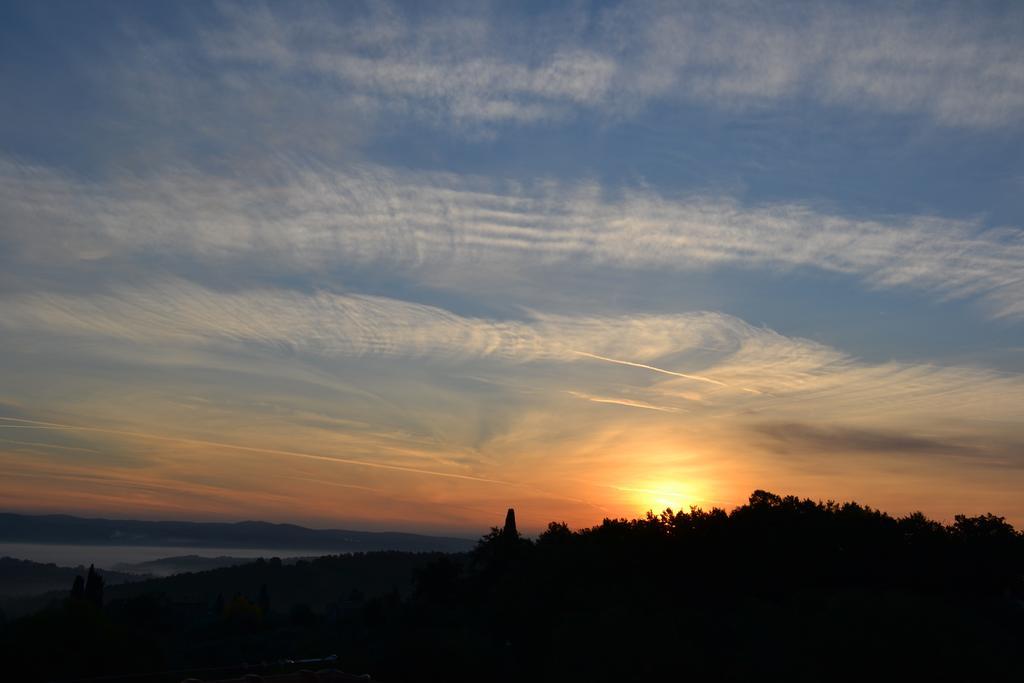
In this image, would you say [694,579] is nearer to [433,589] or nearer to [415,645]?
[415,645]

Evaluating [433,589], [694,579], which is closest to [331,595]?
[433,589]

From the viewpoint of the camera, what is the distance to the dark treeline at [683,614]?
106 feet

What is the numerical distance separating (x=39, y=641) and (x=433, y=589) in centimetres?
3189

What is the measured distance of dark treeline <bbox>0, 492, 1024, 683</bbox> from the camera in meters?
32.3

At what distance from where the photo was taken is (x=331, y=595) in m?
146

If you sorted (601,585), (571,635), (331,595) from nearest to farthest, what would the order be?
(571,635)
(601,585)
(331,595)

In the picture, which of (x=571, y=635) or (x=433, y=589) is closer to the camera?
(x=571, y=635)

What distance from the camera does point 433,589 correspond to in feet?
216

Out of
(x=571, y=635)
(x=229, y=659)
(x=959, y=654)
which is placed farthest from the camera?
(x=229, y=659)

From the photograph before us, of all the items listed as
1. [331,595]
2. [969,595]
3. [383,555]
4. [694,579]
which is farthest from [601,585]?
[383,555]

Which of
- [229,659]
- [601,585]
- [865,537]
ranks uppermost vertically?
[865,537]

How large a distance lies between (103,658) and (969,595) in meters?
42.6

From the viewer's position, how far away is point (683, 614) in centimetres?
3909

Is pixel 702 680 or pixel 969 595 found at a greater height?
pixel 969 595
